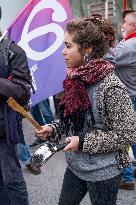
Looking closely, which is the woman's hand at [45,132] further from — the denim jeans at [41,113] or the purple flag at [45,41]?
the denim jeans at [41,113]

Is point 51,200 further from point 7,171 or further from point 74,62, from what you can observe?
point 74,62

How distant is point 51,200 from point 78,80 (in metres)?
1.80

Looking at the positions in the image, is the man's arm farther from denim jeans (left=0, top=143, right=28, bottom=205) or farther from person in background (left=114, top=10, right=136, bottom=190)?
person in background (left=114, top=10, right=136, bottom=190)

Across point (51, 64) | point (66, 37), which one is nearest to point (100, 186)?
point (66, 37)

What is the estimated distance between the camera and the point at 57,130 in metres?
2.30

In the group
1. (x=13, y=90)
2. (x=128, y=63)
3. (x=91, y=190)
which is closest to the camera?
(x=91, y=190)

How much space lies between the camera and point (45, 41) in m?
3.74

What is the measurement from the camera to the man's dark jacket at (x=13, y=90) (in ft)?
8.62

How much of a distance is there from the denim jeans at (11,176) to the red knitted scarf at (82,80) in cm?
76

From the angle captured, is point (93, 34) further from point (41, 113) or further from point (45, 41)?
point (41, 113)

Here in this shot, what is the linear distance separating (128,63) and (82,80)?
168 centimetres

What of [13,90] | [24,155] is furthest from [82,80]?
[24,155]

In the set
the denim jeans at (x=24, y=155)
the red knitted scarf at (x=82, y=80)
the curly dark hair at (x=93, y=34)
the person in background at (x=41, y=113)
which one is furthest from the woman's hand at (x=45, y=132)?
the person in background at (x=41, y=113)

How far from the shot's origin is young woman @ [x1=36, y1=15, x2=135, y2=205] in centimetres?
203
